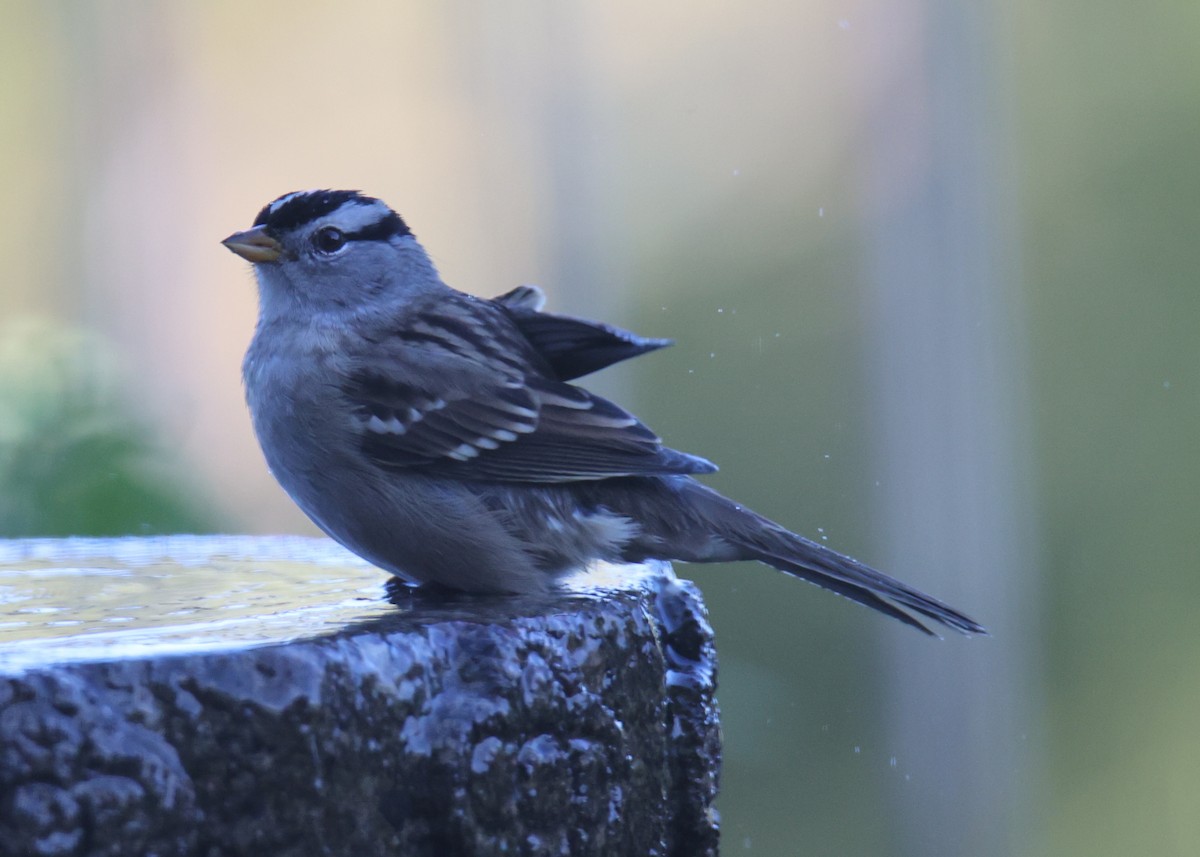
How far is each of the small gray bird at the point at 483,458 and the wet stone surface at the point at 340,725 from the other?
132mm

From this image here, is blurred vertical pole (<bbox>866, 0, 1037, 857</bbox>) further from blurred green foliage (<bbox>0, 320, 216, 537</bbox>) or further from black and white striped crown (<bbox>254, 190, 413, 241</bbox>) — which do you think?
black and white striped crown (<bbox>254, 190, 413, 241</bbox>)

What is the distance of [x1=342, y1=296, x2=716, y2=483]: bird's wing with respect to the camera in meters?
2.67

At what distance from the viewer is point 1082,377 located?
7.48 meters

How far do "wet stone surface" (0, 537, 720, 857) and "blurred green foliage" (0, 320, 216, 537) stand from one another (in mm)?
Result: 1903

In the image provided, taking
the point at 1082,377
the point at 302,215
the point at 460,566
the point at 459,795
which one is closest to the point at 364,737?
the point at 459,795

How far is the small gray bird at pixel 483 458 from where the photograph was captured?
2.62 meters

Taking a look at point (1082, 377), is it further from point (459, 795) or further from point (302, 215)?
point (459, 795)

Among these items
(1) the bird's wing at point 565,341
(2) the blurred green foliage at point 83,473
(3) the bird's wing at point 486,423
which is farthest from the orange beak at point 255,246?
A: (2) the blurred green foliage at point 83,473

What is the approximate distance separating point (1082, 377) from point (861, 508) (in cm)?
195

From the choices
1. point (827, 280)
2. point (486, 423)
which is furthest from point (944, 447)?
point (486, 423)

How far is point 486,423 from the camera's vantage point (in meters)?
2.73

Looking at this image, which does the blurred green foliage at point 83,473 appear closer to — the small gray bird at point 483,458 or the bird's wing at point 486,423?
the small gray bird at point 483,458

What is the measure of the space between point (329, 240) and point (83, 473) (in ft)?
5.77

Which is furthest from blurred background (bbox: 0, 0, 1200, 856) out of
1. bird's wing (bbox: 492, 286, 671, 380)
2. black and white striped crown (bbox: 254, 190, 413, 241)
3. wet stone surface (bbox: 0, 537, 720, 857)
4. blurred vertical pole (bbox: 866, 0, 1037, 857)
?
wet stone surface (bbox: 0, 537, 720, 857)
